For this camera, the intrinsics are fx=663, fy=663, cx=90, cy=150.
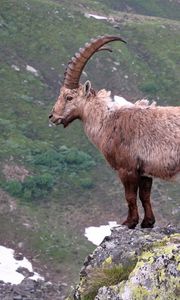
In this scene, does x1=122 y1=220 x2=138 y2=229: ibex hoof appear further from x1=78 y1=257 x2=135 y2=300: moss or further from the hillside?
the hillside

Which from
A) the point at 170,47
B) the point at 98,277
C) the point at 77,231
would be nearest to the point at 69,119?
the point at 98,277

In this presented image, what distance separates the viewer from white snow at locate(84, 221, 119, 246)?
32125 millimetres

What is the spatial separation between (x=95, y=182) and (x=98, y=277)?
1080 inches

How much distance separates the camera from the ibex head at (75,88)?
14141mm

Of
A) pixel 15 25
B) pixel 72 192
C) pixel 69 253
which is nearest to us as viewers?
pixel 69 253

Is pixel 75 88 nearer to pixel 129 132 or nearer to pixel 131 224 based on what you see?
pixel 129 132

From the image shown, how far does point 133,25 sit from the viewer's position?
65.3 m

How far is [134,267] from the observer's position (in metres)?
11.6

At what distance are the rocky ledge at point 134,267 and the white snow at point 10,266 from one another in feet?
49.8

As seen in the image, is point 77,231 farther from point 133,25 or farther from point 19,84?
point 133,25

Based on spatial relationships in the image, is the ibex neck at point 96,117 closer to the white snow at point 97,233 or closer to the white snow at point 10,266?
the white snow at point 10,266

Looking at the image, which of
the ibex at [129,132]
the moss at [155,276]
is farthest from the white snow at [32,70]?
the moss at [155,276]

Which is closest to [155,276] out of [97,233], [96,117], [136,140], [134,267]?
[134,267]

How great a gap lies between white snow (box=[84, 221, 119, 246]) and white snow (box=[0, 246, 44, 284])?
4.05 meters
